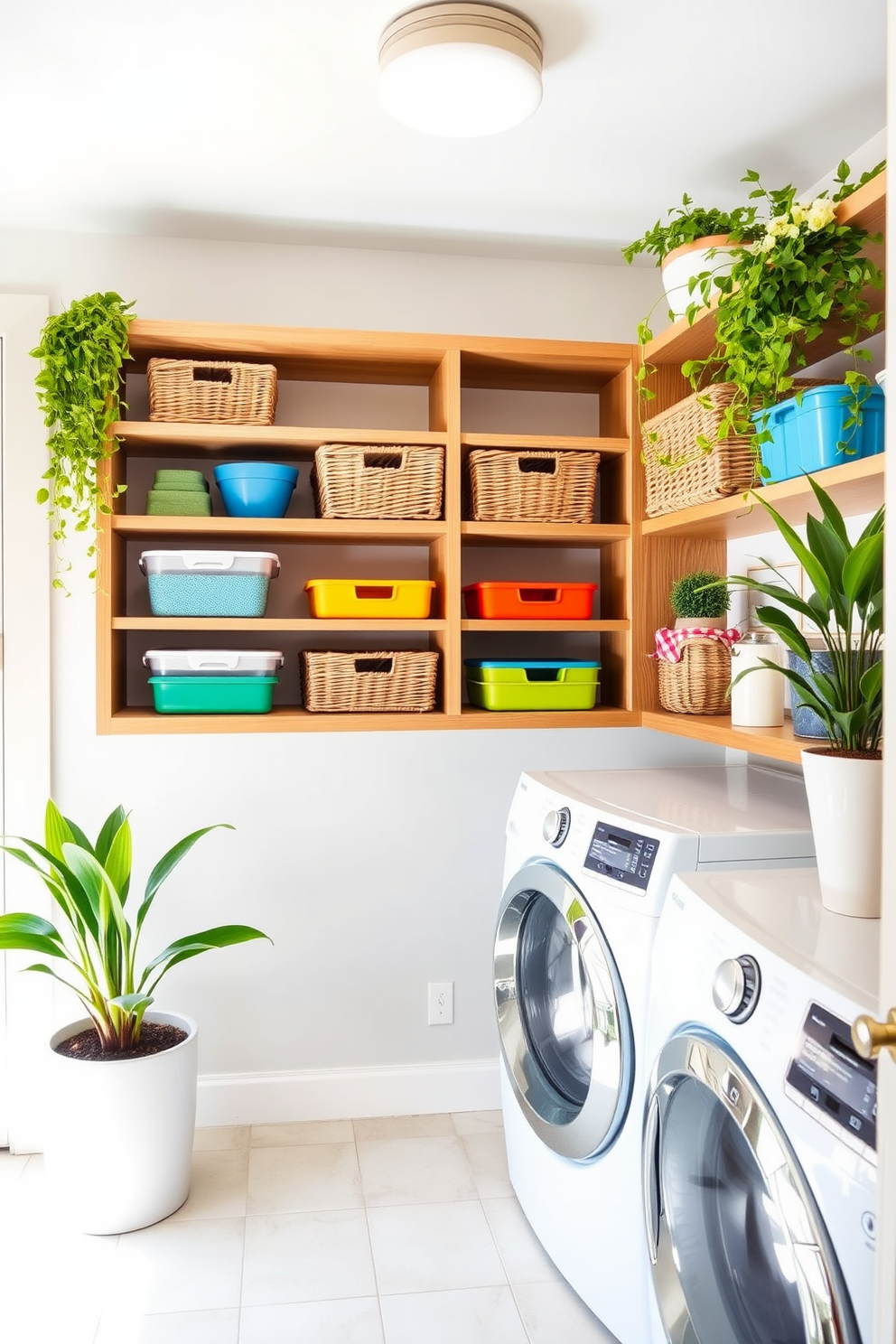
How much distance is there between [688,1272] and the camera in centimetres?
130

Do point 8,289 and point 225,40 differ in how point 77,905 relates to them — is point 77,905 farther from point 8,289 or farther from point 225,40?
point 225,40

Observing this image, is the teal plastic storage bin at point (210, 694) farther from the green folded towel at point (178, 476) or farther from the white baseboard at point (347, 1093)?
the white baseboard at point (347, 1093)

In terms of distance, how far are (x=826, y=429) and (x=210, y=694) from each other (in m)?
1.47

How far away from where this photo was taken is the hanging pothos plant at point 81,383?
2189 millimetres

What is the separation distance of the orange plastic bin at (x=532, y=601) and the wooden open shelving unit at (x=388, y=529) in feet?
0.14

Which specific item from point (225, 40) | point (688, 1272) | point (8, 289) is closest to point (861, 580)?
point (688, 1272)

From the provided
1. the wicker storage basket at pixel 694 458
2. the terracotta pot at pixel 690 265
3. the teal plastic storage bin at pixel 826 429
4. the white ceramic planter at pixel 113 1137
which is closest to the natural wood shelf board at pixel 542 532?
the wicker storage basket at pixel 694 458

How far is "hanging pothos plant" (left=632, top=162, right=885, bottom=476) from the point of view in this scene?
1.58m

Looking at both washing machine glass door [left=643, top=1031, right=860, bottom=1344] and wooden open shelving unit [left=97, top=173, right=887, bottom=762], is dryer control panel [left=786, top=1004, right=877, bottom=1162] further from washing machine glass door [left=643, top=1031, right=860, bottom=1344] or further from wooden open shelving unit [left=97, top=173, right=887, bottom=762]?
wooden open shelving unit [left=97, top=173, right=887, bottom=762]

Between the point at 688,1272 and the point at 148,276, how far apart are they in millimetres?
2386

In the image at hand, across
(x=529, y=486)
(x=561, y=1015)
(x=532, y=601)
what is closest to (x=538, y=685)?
(x=532, y=601)

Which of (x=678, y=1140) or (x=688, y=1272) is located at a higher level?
(x=678, y=1140)

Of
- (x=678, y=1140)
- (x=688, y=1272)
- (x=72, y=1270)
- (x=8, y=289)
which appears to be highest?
(x=8, y=289)

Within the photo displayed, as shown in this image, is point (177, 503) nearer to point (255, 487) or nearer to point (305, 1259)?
point (255, 487)
